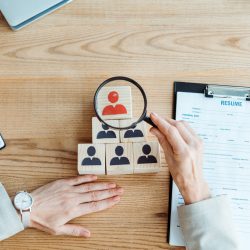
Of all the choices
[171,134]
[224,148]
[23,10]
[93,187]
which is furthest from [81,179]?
[23,10]

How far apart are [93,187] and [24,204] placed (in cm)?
19

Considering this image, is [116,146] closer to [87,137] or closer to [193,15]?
[87,137]

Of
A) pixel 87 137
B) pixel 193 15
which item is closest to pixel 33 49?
pixel 87 137

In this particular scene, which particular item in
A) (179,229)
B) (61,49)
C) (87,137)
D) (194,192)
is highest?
(61,49)

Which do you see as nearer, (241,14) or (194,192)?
(194,192)

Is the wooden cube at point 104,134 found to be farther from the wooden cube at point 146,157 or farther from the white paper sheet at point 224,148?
the white paper sheet at point 224,148

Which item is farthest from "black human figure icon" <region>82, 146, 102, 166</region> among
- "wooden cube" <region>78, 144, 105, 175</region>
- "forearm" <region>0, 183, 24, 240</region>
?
"forearm" <region>0, 183, 24, 240</region>

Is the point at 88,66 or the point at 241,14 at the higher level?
the point at 241,14

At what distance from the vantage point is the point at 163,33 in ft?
4.13

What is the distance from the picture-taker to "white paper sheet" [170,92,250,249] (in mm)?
1154

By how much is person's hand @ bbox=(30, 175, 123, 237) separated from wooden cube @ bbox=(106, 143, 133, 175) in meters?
0.05

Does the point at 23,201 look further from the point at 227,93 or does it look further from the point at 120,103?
the point at 227,93

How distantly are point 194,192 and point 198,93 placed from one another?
0.99ft

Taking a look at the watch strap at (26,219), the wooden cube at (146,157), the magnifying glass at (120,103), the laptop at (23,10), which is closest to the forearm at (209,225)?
the wooden cube at (146,157)
